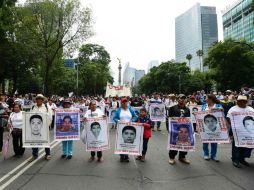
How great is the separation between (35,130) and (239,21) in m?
143

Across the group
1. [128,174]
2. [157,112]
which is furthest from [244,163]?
[157,112]

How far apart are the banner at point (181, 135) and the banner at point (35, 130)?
11.4ft

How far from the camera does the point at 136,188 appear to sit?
731 cm

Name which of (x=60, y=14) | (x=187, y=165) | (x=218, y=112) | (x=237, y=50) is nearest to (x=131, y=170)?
(x=187, y=165)

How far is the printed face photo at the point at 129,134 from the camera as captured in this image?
1017 cm

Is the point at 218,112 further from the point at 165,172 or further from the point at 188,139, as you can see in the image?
the point at 165,172

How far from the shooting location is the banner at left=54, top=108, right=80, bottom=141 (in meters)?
10.9

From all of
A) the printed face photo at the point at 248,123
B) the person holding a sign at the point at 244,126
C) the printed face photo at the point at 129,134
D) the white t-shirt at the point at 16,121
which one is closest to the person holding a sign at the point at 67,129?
the white t-shirt at the point at 16,121

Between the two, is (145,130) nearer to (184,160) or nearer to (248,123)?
(184,160)

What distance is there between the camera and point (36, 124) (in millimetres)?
10766

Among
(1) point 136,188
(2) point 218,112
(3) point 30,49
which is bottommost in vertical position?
(1) point 136,188

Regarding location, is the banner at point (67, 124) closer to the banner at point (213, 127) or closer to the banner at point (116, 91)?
the banner at point (213, 127)

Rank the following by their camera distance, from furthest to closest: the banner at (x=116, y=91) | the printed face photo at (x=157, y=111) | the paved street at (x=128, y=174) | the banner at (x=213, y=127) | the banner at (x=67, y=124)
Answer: the banner at (x=116, y=91)
the printed face photo at (x=157, y=111)
the banner at (x=67, y=124)
the banner at (x=213, y=127)
the paved street at (x=128, y=174)

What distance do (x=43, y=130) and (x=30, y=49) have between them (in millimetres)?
28426
